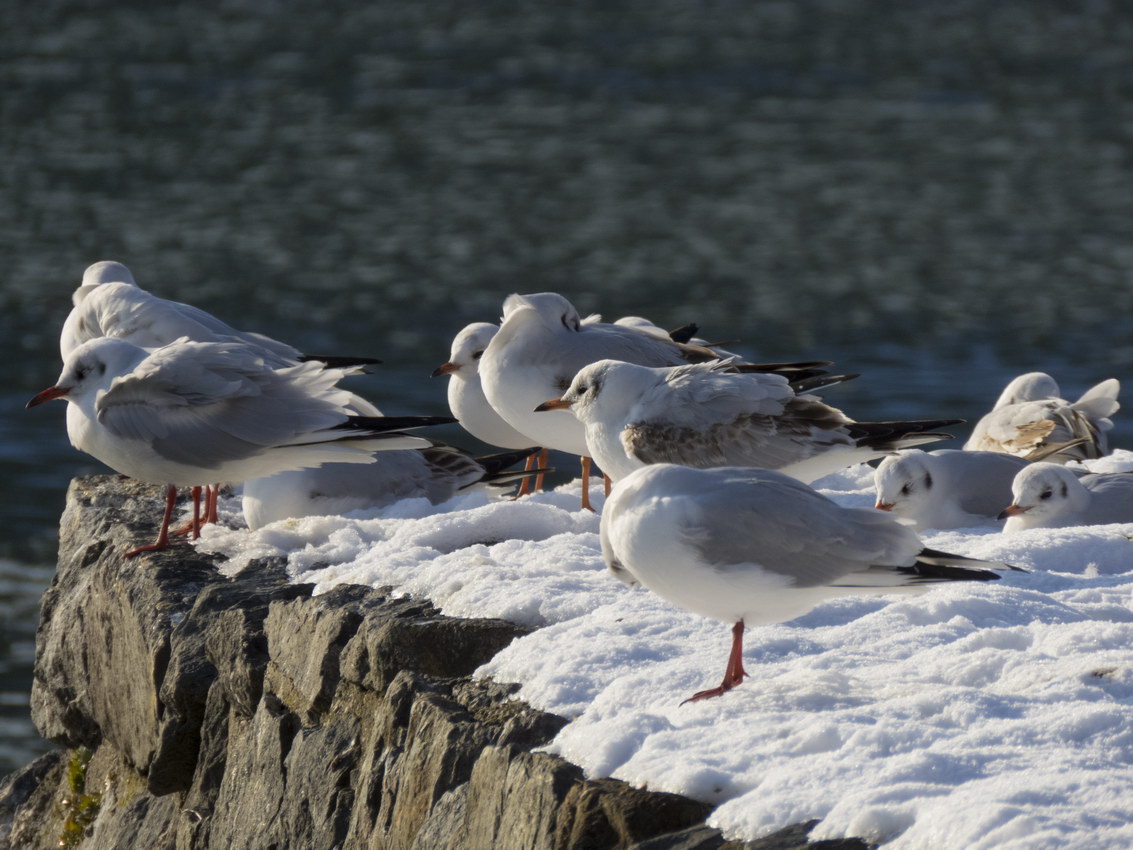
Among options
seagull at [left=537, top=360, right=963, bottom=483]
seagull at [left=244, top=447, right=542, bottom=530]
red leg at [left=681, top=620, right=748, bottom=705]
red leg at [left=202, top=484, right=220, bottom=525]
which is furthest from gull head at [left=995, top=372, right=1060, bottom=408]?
red leg at [left=681, top=620, right=748, bottom=705]

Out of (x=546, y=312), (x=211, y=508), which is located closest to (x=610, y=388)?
(x=546, y=312)

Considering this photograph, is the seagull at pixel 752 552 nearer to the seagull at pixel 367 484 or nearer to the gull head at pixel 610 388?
the gull head at pixel 610 388

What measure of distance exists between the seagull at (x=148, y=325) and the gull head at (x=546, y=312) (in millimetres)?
750

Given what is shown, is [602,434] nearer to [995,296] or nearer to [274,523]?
[274,523]

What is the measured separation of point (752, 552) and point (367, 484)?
2.80m

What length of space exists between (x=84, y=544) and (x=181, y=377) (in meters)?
1.18

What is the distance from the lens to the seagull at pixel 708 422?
530 cm

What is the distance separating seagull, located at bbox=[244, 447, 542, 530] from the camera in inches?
244

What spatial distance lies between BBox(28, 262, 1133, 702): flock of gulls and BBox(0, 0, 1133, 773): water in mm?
5719

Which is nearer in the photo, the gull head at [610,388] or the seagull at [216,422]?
the gull head at [610,388]

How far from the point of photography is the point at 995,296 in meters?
19.2

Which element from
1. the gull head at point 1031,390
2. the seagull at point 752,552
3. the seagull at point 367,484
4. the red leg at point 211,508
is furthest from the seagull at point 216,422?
the gull head at point 1031,390

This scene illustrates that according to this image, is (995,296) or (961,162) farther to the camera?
(961,162)

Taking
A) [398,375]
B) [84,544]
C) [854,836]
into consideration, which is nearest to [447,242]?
[398,375]
